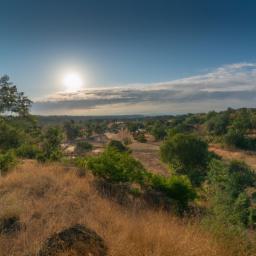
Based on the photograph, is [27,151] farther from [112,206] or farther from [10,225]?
[10,225]

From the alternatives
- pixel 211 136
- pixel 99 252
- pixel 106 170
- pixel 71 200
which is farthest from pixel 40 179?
pixel 211 136

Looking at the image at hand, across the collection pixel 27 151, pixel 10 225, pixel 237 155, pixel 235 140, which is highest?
pixel 10 225

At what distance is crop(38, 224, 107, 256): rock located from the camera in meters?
4.70

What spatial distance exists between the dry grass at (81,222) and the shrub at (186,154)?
25427 mm

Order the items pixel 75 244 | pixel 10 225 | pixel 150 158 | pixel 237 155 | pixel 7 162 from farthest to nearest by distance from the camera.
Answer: pixel 237 155 → pixel 150 158 → pixel 7 162 → pixel 10 225 → pixel 75 244

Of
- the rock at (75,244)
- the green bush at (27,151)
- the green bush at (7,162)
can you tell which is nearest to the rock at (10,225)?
the rock at (75,244)

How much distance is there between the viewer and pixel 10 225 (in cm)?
691

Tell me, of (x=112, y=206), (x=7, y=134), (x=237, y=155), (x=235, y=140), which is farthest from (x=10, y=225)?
(x=235, y=140)

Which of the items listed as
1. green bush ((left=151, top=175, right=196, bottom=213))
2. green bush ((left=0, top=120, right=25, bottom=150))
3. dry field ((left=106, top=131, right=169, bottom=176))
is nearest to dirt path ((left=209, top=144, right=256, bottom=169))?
dry field ((left=106, top=131, right=169, bottom=176))

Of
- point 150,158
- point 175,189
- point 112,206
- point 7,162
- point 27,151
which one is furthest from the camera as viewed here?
point 150,158

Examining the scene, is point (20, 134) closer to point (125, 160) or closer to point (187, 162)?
point (125, 160)

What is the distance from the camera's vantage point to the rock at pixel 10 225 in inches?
260

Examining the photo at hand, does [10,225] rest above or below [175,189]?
above

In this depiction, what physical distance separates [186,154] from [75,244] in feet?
107
